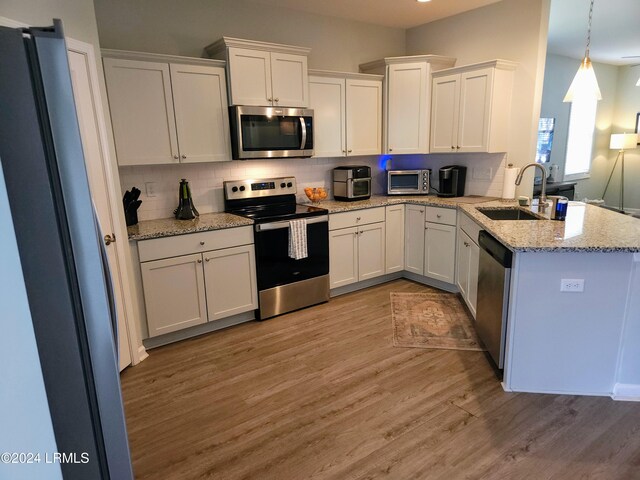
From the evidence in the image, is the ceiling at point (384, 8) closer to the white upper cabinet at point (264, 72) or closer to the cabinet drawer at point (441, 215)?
the white upper cabinet at point (264, 72)

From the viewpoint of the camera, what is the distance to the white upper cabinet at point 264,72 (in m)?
3.41

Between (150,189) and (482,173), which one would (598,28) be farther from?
(150,189)

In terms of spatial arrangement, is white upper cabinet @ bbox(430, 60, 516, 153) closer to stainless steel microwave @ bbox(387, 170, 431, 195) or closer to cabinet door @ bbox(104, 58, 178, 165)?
stainless steel microwave @ bbox(387, 170, 431, 195)

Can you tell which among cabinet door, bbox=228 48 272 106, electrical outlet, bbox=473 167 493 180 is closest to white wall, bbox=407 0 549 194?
electrical outlet, bbox=473 167 493 180

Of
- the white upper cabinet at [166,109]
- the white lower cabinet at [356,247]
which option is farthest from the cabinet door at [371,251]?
the white upper cabinet at [166,109]

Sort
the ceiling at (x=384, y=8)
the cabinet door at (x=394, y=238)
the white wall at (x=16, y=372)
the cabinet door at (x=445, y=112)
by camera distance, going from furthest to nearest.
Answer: the cabinet door at (x=394, y=238) → the cabinet door at (x=445, y=112) → the ceiling at (x=384, y=8) → the white wall at (x=16, y=372)

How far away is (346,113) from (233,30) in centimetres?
134

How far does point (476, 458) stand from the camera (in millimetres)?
1988

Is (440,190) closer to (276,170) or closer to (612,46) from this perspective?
(276,170)

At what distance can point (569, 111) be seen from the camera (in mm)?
7672

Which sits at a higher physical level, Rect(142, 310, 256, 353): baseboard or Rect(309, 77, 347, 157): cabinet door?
Rect(309, 77, 347, 157): cabinet door

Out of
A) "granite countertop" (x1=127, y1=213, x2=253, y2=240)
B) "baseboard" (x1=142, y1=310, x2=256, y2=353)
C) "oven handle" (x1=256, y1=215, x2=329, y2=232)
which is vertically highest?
"granite countertop" (x1=127, y1=213, x2=253, y2=240)

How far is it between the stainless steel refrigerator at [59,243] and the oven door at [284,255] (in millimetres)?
2379

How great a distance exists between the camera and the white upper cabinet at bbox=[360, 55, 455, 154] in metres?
4.32
